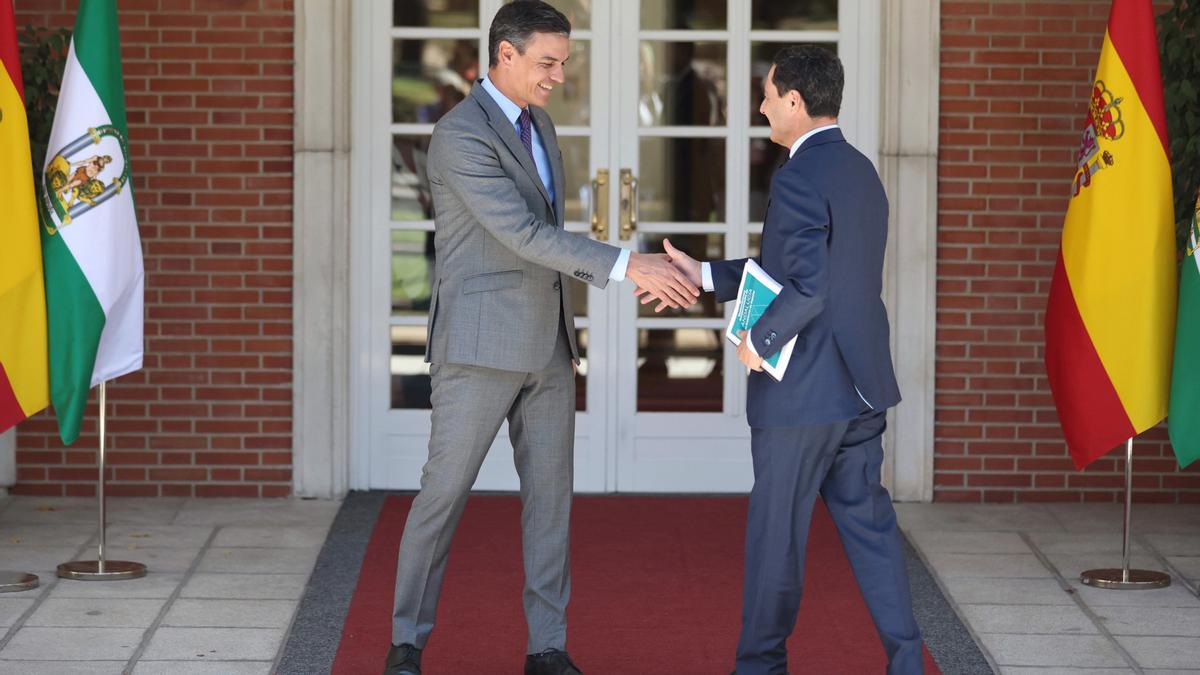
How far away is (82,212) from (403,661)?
1.84 meters

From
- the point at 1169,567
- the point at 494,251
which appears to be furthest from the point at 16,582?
the point at 1169,567

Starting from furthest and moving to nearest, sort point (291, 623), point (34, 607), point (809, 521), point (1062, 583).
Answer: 1. point (1062, 583)
2. point (34, 607)
3. point (291, 623)
4. point (809, 521)

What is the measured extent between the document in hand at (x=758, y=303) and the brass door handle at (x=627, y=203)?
2533 mm

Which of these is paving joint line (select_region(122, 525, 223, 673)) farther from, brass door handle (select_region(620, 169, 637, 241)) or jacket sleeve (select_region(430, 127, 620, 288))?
brass door handle (select_region(620, 169, 637, 241))

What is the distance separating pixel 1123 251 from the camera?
5055 mm

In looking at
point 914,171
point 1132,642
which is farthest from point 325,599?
point 914,171

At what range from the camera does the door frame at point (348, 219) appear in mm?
6234

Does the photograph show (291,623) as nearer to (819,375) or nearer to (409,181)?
(819,375)

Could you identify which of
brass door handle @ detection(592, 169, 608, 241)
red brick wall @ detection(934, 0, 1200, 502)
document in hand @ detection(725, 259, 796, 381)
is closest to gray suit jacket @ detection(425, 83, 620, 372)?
document in hand @ detection(725, 259, 796, 381)

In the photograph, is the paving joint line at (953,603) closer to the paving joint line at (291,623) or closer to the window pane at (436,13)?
the paving joint line at (291,623)

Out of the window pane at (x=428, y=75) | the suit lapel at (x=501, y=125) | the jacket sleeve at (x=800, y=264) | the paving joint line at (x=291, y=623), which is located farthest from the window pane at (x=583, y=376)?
the jacket sleeve at (x=800, y=264)

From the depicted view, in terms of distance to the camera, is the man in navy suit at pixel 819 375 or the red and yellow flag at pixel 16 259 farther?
the red and yellow flag at pixel 16 259

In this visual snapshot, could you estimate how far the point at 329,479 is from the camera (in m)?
6.39

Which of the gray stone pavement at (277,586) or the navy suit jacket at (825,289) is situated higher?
the navy suit jacket at (825,289)
